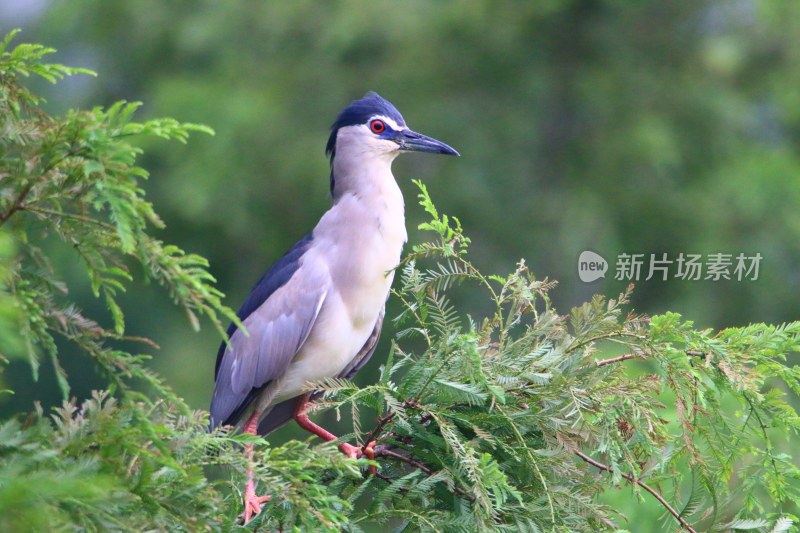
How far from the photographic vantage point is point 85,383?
559 inches

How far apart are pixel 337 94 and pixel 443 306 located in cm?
1044

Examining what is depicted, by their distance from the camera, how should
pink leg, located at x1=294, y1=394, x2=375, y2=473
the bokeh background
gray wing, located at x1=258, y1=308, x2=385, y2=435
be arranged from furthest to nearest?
1. the bokeh background
2. gray wing, located at x1=258, y1=308, x2=385, y2=435
3. pink leg, located at x1=294, y1=394, x2=375, y2=473

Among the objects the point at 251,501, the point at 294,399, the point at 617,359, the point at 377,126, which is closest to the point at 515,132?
the point at 377,126

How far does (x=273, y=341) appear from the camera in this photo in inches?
151

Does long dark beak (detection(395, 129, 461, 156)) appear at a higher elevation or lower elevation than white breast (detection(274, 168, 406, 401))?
higher

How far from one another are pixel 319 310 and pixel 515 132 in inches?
346

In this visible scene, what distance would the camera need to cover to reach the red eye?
423 cm

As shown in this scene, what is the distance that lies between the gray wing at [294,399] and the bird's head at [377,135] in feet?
2.26

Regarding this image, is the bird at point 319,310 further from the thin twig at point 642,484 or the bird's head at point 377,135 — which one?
the thin twig at point 642,484

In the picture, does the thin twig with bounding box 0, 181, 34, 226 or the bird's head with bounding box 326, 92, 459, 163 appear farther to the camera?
the bird's head with bounding box 326, 92, 459, 163

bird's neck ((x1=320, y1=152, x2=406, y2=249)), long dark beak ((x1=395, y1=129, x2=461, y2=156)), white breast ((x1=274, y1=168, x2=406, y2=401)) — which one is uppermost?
long dark beak ((x1=395, y1=129, x2=461, y2=156))

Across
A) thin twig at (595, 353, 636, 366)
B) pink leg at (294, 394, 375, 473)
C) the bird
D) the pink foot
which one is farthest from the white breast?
thin twig at (595, 353, 636, 366)

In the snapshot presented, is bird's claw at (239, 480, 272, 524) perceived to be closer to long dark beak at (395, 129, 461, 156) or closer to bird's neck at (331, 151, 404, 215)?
bird's neck at (331, 151, 404, 215)

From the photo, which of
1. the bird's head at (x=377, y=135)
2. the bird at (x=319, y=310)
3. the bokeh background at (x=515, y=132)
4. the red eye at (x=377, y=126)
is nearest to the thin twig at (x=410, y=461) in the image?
the bird at (x=319, y=310)
